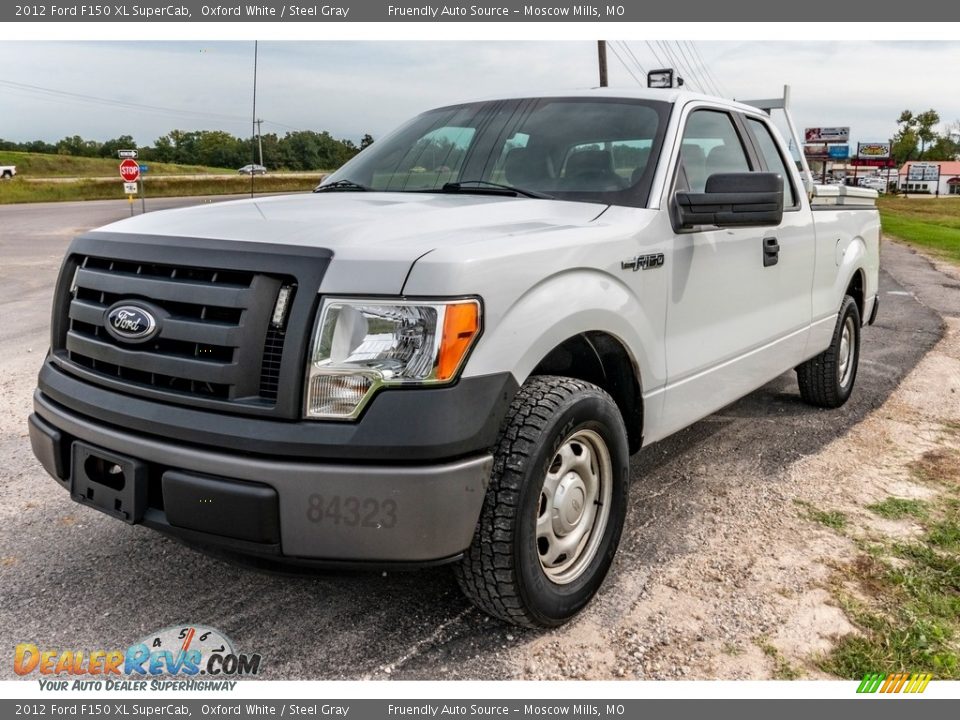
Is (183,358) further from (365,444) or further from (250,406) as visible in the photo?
(365,444)

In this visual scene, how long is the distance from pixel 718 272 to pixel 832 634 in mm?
1596

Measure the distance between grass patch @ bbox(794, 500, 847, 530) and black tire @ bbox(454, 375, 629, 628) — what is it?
50.4 inches

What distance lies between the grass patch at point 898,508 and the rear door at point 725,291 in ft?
2.71

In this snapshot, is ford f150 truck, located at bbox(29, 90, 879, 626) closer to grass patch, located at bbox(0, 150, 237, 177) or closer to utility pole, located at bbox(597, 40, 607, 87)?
utility pole, located at bbox(597, 40, 607, 87)

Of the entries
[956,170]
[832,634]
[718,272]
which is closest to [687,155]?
[718,272]

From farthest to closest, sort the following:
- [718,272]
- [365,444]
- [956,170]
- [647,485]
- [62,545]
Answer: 1. [956,170]
2. [647,485]
3. [718,272]
4. [62,545]
5. [365,444]

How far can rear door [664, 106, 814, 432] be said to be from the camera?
Answer: 3.43 metres

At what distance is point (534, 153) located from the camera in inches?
143

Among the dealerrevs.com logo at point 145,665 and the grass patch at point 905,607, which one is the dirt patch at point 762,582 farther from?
the dealerrevs.com logo at point 145,665

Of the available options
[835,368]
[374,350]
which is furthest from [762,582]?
[835,368]

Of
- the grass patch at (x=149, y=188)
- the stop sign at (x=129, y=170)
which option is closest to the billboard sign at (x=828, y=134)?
the grass patch at (x=149, y=188)

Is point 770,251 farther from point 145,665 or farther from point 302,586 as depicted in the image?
point 145,665

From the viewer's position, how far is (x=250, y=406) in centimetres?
230

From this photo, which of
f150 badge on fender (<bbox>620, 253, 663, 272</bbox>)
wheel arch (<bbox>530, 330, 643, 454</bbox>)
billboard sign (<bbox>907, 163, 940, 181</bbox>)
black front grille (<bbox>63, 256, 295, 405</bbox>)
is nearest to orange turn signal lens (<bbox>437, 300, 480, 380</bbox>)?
black front grille (<bbox>63, 256, 295, 405</bbox>)
